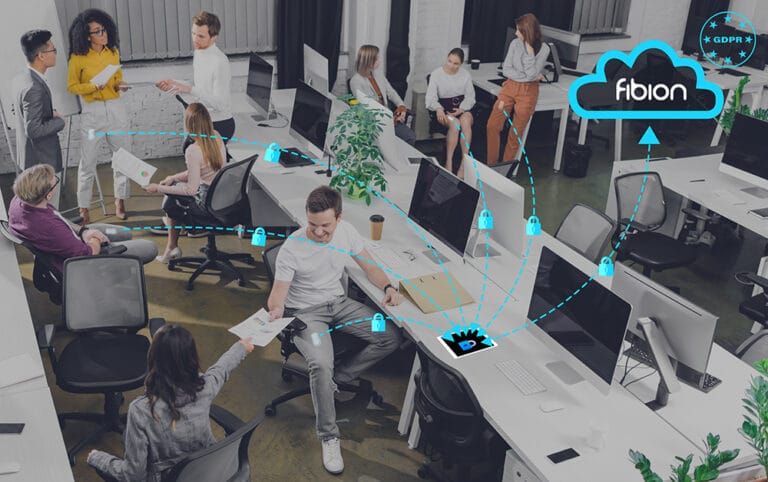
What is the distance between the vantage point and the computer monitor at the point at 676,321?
11.1ft

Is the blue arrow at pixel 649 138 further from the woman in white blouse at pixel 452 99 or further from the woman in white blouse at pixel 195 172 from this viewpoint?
the woman in white blouse at pixel 195 172

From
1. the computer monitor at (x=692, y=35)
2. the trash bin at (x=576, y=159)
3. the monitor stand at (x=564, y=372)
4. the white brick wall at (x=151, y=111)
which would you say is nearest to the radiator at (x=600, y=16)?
the computer monitor at (x=692, y=35)

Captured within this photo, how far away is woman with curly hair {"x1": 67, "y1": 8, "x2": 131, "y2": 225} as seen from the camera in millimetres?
5941

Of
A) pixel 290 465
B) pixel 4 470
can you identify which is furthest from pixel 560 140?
pixel 4 470

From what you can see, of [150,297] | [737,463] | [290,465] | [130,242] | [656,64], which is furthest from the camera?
[656,64]

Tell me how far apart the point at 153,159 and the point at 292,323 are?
4.30m

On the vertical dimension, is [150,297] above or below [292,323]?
below

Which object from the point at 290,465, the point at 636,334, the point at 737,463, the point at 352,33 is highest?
the point at 352,33

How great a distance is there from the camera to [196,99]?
6.54 metres

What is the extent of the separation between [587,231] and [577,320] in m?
1.40

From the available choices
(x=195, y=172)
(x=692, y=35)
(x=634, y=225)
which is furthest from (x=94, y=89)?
(x=692, y=35)

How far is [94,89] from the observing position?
603 cm

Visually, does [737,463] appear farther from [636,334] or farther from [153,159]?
[153,159]

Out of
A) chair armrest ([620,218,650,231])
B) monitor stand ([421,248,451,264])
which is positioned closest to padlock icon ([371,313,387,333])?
monitor stand ([421,248,451,264])
